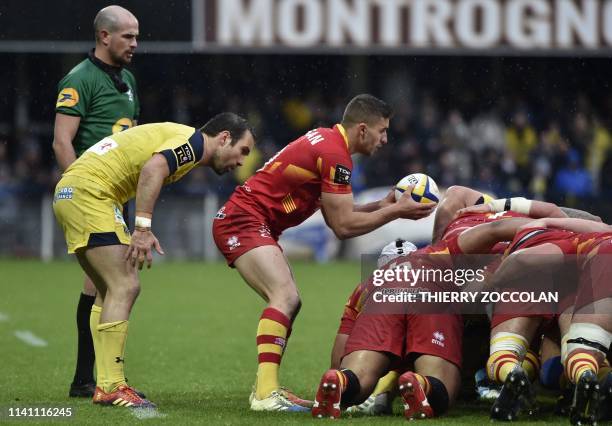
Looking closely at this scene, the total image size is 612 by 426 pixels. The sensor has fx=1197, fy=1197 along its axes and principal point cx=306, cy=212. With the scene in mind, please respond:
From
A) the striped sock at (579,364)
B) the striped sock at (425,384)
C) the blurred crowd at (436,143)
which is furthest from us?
the blurred crowd at (436,143)

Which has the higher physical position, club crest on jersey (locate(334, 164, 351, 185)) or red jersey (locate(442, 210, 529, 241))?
club crest on jersey (locate(334, 164, 351, 185))

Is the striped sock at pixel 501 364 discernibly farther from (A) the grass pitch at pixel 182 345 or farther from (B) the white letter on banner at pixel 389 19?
(B) the white letter on banner at pixel 389 19

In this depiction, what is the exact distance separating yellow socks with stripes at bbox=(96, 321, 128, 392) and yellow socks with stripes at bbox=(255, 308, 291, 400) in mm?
825

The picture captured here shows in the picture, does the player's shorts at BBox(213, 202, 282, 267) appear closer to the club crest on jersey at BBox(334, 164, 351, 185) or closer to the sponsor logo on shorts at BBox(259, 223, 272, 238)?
the sponsor logo on shorts at BBox(259, 223, 272, 238)

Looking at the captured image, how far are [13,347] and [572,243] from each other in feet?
18.1

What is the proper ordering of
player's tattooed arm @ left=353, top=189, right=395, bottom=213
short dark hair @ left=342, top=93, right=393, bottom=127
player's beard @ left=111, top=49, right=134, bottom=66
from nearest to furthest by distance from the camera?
short dark hair @ left=342, top=93, right=393, bottom=127, player's tattooed arm @ left=353, top=189, right=395, bottom=213, player's beard @ left=111, top=49, right=134, bottom=66

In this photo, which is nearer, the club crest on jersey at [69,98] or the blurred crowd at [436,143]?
the club crest on jersey at [69,98]

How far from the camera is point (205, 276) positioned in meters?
18.2

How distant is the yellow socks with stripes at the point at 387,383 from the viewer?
22.8ft

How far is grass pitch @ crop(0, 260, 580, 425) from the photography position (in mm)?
6926

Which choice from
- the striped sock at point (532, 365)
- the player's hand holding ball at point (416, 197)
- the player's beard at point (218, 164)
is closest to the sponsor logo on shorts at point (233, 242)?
the player's beard at point (218, 164)

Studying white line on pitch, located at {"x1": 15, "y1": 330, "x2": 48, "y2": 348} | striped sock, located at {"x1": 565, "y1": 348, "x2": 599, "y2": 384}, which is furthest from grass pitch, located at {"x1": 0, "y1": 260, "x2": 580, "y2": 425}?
striped sock, located at {"x1": 565, "y1": 348, "x2": 599, "y2": 384}

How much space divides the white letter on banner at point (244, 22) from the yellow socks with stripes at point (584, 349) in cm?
1432

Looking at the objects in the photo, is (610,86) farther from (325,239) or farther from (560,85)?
(325,239)
